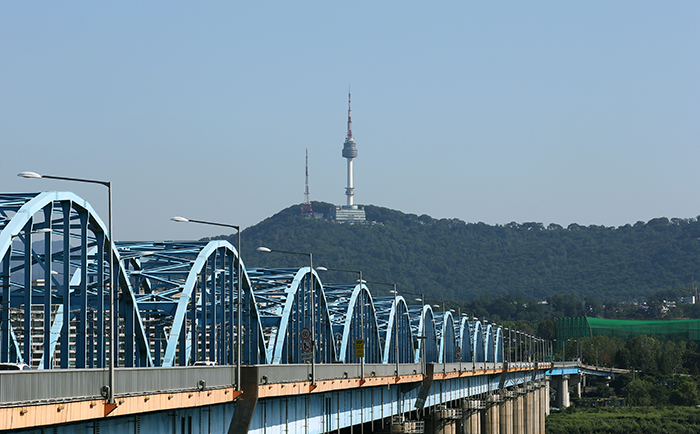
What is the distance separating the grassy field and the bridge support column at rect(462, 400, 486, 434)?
177 feet

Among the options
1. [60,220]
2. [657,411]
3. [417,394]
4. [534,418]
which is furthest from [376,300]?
[60,220]

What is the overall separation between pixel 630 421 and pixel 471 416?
66004mm

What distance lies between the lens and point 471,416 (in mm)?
114875

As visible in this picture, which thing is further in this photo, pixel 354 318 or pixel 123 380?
pixel 354 318

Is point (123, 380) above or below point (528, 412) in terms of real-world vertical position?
above

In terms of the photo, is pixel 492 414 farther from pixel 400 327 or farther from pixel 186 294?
pixel 186 294

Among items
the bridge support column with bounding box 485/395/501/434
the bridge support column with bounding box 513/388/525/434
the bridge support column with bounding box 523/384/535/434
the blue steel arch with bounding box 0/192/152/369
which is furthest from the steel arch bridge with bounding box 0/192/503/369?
the bridge support column with bounding box 523/384/535/434

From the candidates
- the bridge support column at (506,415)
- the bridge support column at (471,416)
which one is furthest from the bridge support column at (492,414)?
the bridge support column at (471,416)

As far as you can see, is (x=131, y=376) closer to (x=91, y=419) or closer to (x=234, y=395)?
(x=91, y=419)

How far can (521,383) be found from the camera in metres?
166

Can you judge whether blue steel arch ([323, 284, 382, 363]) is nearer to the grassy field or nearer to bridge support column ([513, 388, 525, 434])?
bridge support column ([513, 388, 525, 434])

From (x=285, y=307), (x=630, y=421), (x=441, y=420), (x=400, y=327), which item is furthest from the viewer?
(x=630, y=421)

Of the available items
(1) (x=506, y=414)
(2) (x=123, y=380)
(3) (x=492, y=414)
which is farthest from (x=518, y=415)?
(2) (x=123, y=380)

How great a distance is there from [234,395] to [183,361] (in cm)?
1822
